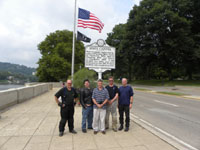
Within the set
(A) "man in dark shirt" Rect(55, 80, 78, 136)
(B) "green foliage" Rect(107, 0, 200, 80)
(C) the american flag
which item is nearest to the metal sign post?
(C) the american flag

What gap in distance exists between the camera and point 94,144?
427 cm

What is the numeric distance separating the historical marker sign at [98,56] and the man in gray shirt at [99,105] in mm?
4113

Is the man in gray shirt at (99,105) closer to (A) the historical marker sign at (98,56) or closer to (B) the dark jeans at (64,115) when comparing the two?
(B) the dark jeans at (64,115)

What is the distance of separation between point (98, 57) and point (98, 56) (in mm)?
58

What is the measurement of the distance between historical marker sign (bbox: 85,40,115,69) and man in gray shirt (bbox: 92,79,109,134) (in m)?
4.11

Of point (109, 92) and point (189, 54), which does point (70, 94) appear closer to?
point (109, 92)

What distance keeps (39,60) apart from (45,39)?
539cm

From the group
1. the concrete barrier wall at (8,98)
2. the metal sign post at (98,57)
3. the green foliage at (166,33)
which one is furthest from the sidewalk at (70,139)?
the green foliage at (166,33)

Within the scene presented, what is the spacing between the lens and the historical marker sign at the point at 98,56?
360 inches

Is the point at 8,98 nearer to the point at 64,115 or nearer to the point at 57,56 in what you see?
the point at 64,115

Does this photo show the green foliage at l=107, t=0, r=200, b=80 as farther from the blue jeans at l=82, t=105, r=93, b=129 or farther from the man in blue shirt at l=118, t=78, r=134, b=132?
the blue jeans at l=82, t=105, r=93, b=129

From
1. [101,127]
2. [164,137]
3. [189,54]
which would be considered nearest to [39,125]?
[101,127]

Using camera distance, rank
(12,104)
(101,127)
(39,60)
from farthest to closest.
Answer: (39,60), (12,104), (101,127)

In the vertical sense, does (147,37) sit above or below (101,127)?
above
